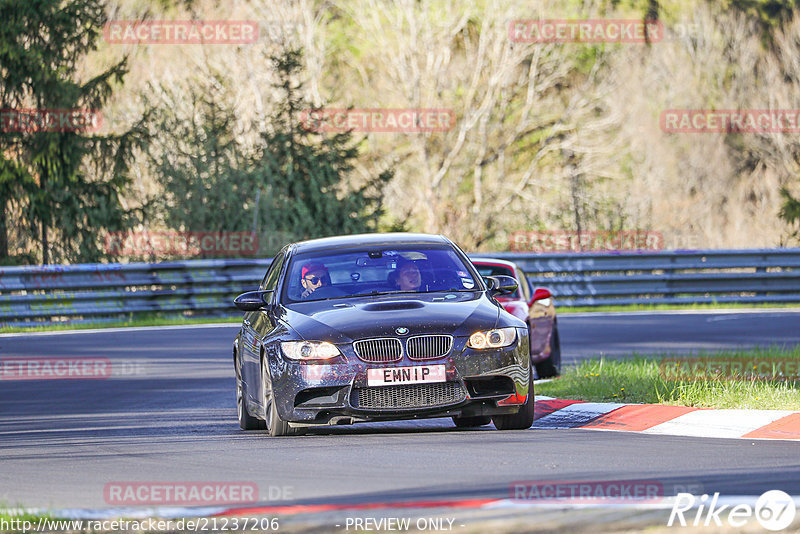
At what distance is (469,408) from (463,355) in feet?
1.27

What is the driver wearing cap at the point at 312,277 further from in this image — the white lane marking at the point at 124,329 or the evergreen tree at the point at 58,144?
the evergreen tree at the point at 58,144

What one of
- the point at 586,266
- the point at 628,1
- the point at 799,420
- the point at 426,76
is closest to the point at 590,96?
the point at 426,76

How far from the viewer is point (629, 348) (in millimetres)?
19062

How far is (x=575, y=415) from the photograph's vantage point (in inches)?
446

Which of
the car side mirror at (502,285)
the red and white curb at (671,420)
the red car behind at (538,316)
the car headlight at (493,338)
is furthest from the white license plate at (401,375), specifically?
the red car behind at (538,316)

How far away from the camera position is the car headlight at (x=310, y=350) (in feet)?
32.5

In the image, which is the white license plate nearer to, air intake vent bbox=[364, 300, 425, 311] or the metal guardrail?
air intake vent bbox=[364, 300, 425, 311]

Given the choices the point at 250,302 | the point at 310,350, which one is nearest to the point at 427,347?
the point at 310,350

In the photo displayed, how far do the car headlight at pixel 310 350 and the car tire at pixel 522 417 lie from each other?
4.61ft

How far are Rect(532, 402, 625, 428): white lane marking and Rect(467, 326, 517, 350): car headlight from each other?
1.06m

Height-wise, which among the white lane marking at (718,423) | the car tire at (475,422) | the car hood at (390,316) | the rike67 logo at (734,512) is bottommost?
the car tire at (475,422)

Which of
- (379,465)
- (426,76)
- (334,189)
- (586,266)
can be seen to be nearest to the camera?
(379,465)

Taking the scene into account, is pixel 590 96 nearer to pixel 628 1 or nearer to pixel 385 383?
pixel 628 1

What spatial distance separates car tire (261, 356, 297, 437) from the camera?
1027 centimetres
